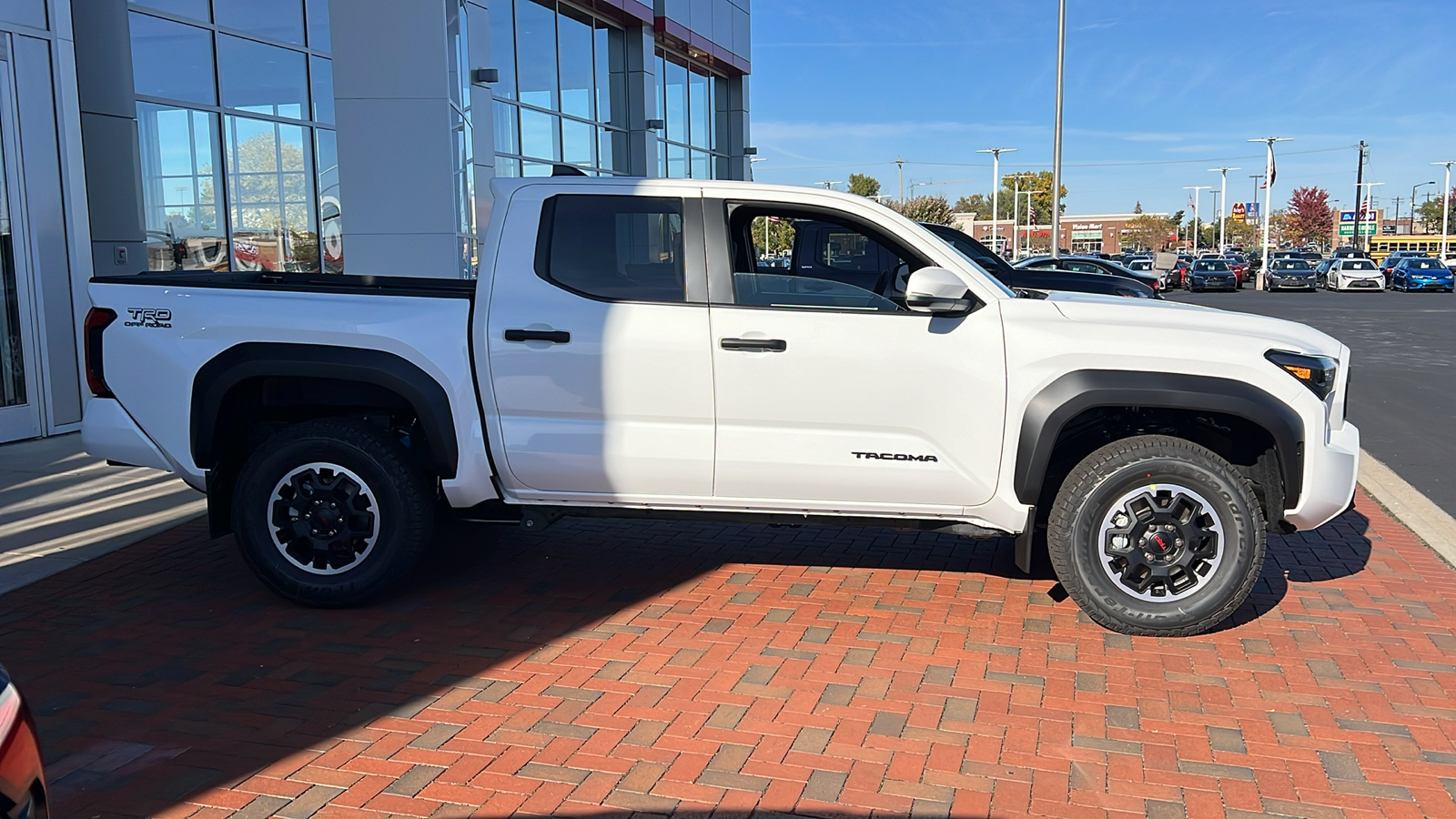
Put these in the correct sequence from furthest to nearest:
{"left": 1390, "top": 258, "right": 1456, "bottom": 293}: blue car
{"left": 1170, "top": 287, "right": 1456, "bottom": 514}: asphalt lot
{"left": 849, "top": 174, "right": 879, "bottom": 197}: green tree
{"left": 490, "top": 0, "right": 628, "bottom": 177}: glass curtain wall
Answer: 1. {"left": 849, "top": 174, "right": 879, "bottom": 197}: green tree
2. {"left": 1390, "top": 258, "right": 1456, "bottom": 293}: blue car
3. {"left": 490, "top": 0, "right": 628, "bottom": 177}: glass curtain wall
4. {"left": 1170, "top": 287, "right": 1456, "bottom": 514}: asphalt lot

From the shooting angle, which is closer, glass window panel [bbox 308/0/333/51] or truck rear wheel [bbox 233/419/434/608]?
truck rear wheel [bbox 233/419/434/608]

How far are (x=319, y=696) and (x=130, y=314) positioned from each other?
7.15 ft

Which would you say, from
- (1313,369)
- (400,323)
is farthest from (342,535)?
(1313,369)

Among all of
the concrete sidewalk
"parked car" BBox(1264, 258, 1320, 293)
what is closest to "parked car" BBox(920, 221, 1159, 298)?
the concrete sidewalk

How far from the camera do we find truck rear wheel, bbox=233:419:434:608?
5.38m

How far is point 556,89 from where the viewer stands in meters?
21.2

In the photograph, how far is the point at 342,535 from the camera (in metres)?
5.47

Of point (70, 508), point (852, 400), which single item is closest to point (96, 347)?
point (70, 508)

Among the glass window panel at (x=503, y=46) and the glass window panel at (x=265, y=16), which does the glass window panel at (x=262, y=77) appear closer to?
the glass window panel at (x=265, y=16)

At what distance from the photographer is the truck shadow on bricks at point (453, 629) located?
4145 millimetres

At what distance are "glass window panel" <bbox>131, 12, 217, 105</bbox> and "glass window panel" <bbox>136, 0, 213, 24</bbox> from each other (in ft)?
0.41

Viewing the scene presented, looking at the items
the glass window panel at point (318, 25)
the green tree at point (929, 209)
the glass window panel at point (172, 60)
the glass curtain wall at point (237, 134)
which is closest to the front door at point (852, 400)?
the glass curtain wall at point (237, 134)

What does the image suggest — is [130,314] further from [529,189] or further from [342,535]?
[529,189]

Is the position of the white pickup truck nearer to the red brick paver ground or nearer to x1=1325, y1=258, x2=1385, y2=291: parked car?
the red brick paver ground
